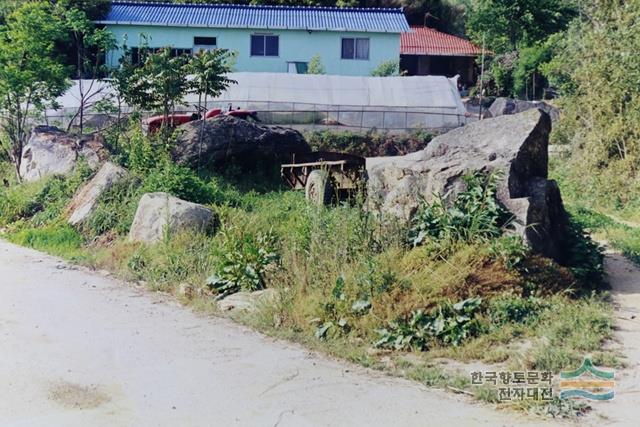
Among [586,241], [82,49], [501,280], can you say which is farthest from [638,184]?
[82,49]

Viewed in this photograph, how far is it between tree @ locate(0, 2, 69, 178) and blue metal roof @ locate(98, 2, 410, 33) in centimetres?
1671

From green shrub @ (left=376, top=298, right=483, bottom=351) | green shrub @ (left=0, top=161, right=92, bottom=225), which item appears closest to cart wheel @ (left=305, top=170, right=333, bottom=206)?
green shrub @ (left=0, top=161, right=92, bottom=225)

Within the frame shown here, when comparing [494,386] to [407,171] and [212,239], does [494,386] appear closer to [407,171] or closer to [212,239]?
[407,171]

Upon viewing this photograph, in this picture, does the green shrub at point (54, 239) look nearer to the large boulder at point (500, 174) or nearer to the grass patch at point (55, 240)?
the grass patch at point (55, 240)

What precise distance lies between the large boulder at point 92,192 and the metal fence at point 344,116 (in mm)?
10146

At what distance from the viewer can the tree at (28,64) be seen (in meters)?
17.5

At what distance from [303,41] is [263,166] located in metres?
19.0

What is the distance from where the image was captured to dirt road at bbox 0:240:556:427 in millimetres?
6359

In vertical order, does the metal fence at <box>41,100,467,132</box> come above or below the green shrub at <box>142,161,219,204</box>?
above

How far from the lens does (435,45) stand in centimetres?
4162

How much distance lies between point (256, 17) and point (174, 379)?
30.6 m

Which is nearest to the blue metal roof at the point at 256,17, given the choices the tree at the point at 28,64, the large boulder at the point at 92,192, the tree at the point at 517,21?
the tree at the point at 517,21

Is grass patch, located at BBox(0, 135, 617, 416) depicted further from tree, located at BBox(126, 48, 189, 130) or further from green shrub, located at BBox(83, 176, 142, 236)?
tree, located at BBox(126, 48, 189, 130)

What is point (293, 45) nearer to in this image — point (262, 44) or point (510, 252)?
point (262, 44)
